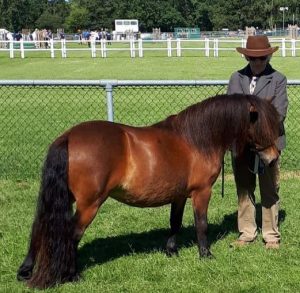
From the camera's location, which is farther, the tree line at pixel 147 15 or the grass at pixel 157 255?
the tree line at pixel 147 15

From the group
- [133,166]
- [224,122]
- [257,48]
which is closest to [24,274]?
[133,166]

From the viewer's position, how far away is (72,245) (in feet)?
14.7

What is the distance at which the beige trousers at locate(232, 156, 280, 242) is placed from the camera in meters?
5.52

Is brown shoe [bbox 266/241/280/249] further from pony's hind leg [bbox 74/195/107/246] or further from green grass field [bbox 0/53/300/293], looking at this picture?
Result: pony's hind leg [bbox 74/195/107/246]

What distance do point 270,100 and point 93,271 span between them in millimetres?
2048

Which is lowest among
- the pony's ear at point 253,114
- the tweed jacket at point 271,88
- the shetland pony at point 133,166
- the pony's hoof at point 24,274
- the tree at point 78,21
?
the pony's hoof at point 24,274

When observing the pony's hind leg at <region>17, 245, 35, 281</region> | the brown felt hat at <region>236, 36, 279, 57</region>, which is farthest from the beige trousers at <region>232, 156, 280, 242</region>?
the pony's hind leg at <region>17, 245, 35, 281</region>

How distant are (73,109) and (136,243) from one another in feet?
25.2

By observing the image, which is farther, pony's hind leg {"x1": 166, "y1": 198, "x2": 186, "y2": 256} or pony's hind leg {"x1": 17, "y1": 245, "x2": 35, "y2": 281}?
pony's hind leg {"x1": 166, "y1": 198, "x2": 186, "y2": 256}

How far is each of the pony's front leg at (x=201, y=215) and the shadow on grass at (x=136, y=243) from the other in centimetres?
44

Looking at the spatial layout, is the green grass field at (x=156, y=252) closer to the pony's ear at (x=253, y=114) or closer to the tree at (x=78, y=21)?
the pony's ear at (x=253, y=114)

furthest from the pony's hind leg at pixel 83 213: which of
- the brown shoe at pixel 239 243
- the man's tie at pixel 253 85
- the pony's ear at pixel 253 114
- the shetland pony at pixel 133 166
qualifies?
the man's tie at pixel 253 85

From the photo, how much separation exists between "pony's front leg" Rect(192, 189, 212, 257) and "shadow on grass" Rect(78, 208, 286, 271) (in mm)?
435

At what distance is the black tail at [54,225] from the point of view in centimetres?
434
